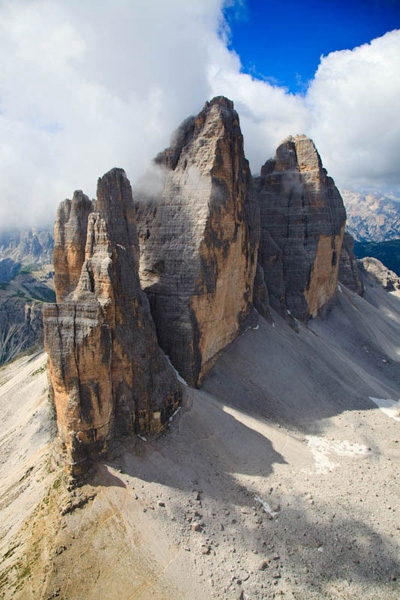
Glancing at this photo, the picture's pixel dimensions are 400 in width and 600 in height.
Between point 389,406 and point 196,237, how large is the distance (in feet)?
63.6

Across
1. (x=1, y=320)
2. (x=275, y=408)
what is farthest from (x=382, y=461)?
(x=1, y=320)

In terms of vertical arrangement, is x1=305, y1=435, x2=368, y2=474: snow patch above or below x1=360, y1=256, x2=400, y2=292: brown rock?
below

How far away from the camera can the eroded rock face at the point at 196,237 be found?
22.5 m

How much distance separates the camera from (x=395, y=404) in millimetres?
29578

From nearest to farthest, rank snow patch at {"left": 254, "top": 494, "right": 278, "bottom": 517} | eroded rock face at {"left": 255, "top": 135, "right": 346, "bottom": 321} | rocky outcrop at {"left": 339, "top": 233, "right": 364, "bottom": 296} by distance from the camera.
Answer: snow patch at {"left": 254, "top": 494, "right": 278, "bottom": 517} < eroded rock face at {"left": 255, "top": 135, "right": 346, "bottom": 321} < rocky outcrop at {"left": 339, "top": 233, "right": 364, "bottom": 296}

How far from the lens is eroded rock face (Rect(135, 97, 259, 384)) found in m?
22.5

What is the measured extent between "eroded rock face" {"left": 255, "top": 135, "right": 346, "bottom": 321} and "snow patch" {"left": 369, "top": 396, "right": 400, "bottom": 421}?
11.8m

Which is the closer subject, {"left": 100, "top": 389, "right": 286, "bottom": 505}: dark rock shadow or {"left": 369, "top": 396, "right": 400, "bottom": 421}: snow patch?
{"left": 100, "top": 389, "right": 286, "bottom": 505}: dark rock shadow

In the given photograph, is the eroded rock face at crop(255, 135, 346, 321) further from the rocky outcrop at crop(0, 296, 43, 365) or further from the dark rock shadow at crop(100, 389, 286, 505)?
the rocky outcrop at crop(0, 296, 43, 365)

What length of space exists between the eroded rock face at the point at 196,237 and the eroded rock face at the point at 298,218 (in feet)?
46.1

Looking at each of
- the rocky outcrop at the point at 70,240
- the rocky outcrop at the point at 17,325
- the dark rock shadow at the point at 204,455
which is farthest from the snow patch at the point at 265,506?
the rocky outcrop at the point at 17,325

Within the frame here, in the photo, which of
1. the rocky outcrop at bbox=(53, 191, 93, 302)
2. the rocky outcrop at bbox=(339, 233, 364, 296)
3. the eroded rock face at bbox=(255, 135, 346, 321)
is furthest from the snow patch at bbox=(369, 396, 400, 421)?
the rocky outcrop at bbox=(339, 233, 364, 296)

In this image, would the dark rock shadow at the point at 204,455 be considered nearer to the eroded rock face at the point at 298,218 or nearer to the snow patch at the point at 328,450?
the snow patch at the point at 328,450

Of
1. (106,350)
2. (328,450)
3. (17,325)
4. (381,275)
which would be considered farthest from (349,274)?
(17,325)
